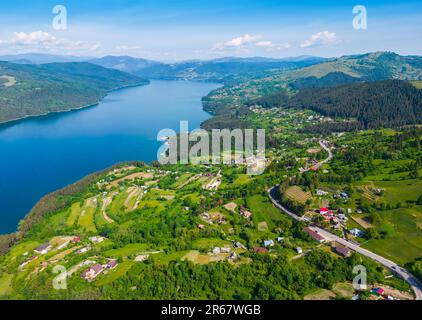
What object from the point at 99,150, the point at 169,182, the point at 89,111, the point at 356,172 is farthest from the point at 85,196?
the point at 89,111

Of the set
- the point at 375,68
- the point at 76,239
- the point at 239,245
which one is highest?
the point at 375,68

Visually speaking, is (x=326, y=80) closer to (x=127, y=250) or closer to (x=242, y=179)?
(x=242, y=179)

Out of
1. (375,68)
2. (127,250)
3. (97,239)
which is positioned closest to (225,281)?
(127,250)

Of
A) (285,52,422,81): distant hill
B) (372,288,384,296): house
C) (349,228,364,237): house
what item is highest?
(285,52,422,81): distant hill

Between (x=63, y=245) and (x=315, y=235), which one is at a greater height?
(x=315, y=235)

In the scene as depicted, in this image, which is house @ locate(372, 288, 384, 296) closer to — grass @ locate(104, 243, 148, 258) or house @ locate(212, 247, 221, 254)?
house @ locate(212, 247, 221, 254)

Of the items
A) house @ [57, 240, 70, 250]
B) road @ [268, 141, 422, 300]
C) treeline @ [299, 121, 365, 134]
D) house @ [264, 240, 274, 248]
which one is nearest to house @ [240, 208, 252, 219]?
road @ [268, 141, 422, 300]

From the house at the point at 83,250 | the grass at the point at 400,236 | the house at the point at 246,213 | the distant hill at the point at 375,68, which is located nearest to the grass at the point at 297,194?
the house at the point at 246,213
